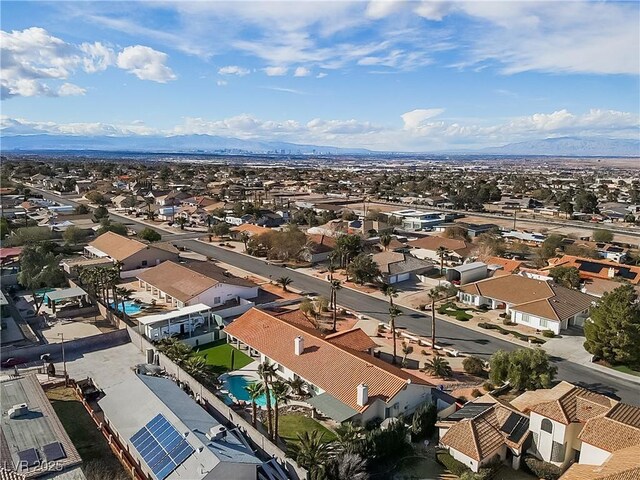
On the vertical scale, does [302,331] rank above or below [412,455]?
above

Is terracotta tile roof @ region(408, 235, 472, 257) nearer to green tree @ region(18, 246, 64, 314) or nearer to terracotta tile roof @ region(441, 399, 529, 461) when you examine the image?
terracotta tile roof @ region(441, 399, 529, 461)

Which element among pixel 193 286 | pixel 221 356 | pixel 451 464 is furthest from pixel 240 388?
pixel 193 286

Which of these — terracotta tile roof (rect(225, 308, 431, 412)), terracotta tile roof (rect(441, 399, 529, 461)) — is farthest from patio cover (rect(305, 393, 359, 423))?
terracotta tile roof (rect(441, 399, 529, 461))

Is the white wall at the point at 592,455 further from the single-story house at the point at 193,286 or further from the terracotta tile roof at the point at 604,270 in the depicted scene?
the terracotta tile roof at the point at 604,270

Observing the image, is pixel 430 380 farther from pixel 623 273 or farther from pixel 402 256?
pixel 623 273

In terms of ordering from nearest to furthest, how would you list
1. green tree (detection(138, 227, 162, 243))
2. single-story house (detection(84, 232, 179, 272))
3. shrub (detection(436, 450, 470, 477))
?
shrub (detection(436, 450, 470, 477)) → single-story house (detection(84, 232, 179, 272)) → green tree (detection(138, 227, 162, 243))

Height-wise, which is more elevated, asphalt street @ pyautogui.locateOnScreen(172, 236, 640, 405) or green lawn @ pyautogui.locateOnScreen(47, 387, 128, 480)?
green lawn @ pyautogui.locateOnScreen(47, 387, 128, 480)

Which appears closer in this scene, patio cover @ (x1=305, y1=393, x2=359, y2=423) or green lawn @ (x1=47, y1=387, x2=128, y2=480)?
green lawn @ (x1=47, y1=387, x2=128, y2=480)

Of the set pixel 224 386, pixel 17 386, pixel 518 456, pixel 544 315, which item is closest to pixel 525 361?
pixel 518 456
